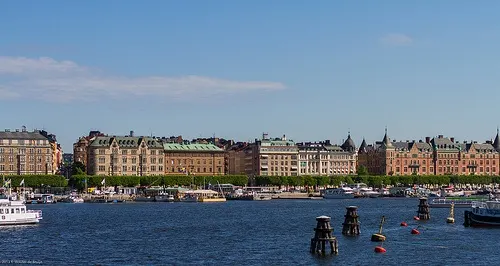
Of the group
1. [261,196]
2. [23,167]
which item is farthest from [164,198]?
[23,167]

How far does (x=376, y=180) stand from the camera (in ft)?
611

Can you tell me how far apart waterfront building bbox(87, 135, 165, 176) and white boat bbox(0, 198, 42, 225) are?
3963 inches

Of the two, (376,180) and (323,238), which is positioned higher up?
(376,180)

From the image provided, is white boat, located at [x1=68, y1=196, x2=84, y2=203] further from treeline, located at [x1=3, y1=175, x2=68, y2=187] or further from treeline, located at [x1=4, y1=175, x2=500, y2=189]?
treeline, located at [x1=3, y1=175, x2=68, y2=187]

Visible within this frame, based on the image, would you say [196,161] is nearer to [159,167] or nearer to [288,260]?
[159,167]

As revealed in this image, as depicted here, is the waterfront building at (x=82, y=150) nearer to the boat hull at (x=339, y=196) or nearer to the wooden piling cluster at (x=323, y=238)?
the boat hull at (x=339, y=196)

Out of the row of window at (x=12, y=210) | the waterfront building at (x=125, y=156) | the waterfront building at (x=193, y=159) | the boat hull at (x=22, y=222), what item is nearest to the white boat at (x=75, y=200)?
the waterfront building at (x=125, y=156)

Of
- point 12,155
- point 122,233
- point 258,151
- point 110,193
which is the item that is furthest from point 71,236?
point 258,151

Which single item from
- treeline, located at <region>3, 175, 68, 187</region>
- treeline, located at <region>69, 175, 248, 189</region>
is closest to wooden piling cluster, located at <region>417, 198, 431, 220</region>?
treeline, located at <region>69, 175, 248, 189</region>

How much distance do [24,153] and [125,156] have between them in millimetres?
20609

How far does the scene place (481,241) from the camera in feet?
202

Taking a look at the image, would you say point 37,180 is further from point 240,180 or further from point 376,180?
point 376,180

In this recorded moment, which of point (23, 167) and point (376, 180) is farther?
point (376, 180)

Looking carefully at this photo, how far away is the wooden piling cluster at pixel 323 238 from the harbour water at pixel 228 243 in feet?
2.39
